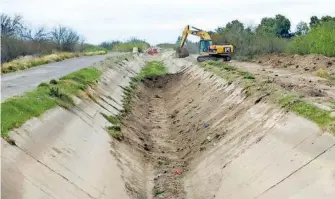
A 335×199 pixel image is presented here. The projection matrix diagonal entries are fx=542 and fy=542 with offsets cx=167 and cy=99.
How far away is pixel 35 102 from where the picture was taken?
18578 mm

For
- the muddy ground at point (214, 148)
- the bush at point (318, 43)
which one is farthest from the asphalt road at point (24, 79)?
the bush at point (318, 43)

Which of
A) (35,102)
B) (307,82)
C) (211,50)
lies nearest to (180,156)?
(35,102)

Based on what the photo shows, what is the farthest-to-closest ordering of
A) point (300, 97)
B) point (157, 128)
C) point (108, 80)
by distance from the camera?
point (108, 80), point (157, 128), point (300, 97)

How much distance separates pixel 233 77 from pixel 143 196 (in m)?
14.2

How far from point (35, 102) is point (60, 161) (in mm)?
4920

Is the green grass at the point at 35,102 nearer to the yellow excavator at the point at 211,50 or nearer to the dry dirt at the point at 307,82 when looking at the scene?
the dry dirt at the point at 307,82

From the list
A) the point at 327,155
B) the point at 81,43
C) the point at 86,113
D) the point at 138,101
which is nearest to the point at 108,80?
the point at 138,101

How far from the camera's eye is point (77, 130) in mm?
18469

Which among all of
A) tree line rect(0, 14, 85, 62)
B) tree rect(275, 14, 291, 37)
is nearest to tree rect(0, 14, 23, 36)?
tree line rect(0, 14, 85, 62)

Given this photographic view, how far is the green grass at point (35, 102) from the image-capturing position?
14875mm

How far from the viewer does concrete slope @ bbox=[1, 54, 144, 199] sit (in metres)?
11.6

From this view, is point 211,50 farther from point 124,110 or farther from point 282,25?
point 282,25

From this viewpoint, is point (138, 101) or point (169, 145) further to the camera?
point (138, 101)

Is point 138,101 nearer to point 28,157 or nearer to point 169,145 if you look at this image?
point 169,145
